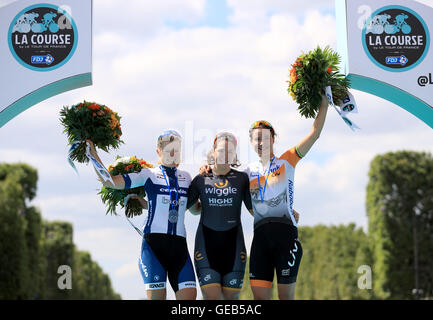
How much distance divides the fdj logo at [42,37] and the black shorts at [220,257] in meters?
3.95

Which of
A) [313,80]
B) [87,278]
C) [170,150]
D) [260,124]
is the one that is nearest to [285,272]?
[260,124]

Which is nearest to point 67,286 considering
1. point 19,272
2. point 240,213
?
point 240,213

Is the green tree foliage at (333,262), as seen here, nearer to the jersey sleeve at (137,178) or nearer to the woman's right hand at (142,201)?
the woman's right hand at (142,201)

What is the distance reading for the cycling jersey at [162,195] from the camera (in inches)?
275

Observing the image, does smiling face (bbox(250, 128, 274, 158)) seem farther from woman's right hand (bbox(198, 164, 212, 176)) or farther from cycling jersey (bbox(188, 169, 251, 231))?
woman's right hand (bbox(198, 164, 212, 176))

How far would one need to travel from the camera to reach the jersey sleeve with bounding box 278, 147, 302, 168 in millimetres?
7164

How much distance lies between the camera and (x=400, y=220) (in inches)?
1232

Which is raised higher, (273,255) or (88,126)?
(88,126)

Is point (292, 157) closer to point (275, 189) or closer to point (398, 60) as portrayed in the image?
point (275, 189)

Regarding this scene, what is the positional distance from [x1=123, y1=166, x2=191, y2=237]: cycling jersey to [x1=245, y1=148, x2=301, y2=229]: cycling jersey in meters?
0.85

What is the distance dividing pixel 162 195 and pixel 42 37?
3.68m

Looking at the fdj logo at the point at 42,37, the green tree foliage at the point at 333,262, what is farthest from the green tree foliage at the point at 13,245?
the fdj logo at the point at 42,37

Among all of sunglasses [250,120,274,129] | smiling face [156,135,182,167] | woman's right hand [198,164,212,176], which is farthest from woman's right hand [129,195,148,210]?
sunglasses [250,120,274,129]
